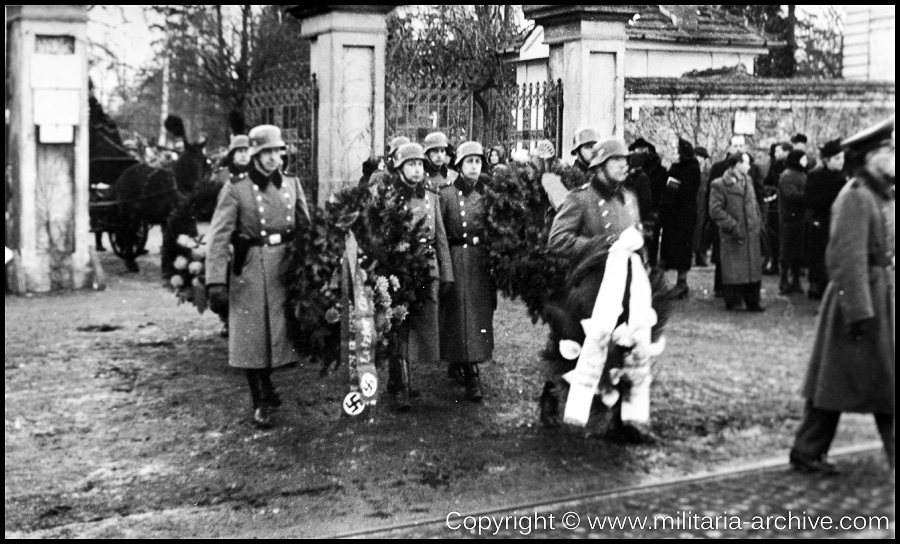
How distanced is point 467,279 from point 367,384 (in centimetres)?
127

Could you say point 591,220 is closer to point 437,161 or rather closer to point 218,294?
point 437,161

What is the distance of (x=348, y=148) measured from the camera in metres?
11.6

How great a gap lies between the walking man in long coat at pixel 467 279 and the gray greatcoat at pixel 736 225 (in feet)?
9.89

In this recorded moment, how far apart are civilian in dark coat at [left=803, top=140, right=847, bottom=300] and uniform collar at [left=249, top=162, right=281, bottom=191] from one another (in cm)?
395

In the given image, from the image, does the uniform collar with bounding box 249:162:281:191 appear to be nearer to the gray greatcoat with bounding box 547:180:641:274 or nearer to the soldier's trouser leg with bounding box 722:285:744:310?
the gray greatcoat with bounding box 547:180:641:274

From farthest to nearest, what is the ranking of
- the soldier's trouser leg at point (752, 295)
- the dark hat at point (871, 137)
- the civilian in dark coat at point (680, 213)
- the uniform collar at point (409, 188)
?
the uniform collar at point (409, 188), the civilian in dark coat at point (680, 213), the soldier's trouser leg at point (752, 295), the dark hat at point (871, 137)

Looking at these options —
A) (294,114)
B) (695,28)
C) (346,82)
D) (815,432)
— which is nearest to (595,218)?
(695,28)

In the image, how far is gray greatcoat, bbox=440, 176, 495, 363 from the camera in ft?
28.0

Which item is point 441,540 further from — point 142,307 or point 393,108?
point 142,307

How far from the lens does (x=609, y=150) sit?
6.80m

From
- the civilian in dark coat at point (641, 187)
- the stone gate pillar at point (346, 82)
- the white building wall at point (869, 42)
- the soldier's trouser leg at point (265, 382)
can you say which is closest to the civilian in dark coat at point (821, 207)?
the white building wall at point (869, 42)

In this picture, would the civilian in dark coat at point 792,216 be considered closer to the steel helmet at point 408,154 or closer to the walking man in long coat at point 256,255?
the steel helmet at point 408,154

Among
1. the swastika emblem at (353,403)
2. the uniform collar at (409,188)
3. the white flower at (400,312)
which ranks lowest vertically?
the swastika emblem at (353,403)

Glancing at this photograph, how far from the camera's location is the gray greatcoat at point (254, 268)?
25.5 feet
